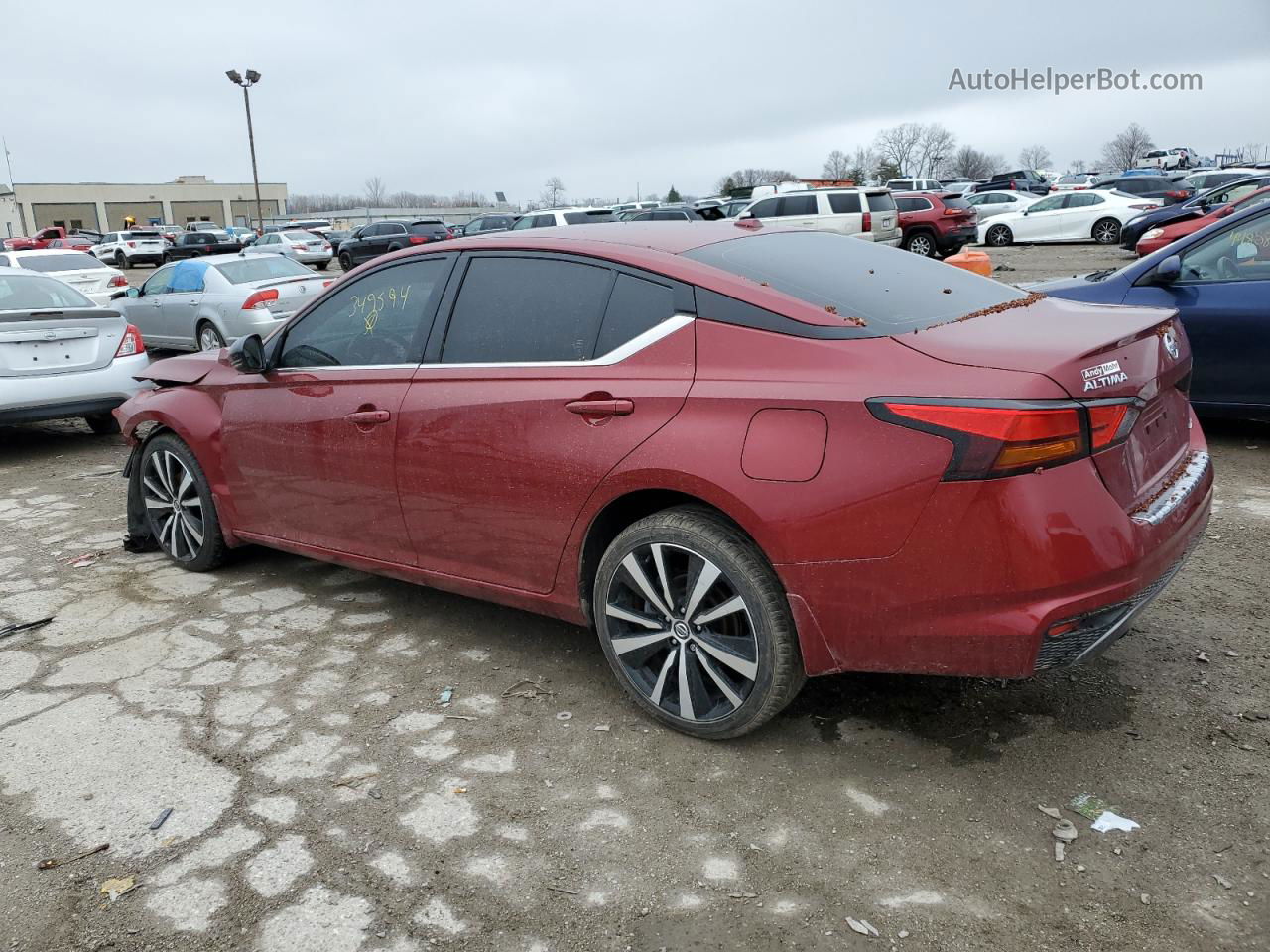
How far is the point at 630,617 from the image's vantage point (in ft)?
11.3

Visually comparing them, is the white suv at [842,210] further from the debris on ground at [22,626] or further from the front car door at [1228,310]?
the debris on ground at [22,626]

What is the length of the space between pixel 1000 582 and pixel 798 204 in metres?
20.8

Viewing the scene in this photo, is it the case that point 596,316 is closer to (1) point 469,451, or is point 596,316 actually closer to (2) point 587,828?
(1) point 469,451

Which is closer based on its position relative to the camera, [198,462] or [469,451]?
[469,451]

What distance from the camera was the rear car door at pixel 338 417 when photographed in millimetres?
4098

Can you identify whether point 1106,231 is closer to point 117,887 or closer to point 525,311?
point 525,311

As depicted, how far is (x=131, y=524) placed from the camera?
18.2ft

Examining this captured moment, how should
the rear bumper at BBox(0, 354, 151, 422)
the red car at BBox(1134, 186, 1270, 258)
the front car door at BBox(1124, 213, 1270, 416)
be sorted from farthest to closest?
the red car at BBox(1134, 186, 1270, 258)
the rear bumper at BBox(0, 354, 151, 422)
the front car door at BBox(1124, 213, 1270, 416)

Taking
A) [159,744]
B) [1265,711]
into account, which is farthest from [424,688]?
[1265,711]

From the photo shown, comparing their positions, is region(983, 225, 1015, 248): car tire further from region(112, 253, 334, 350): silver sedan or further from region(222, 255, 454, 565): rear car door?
region(222, 255, 454, 565): rear car door

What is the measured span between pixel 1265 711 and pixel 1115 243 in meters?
25.7

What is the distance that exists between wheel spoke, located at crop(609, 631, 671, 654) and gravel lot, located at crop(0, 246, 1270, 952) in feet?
0.94

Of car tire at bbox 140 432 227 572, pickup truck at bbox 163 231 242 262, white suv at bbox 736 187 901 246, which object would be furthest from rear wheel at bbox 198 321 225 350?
pickup truck at bbox 163 231 242 262

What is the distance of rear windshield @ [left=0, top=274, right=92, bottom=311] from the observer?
8.64 m
